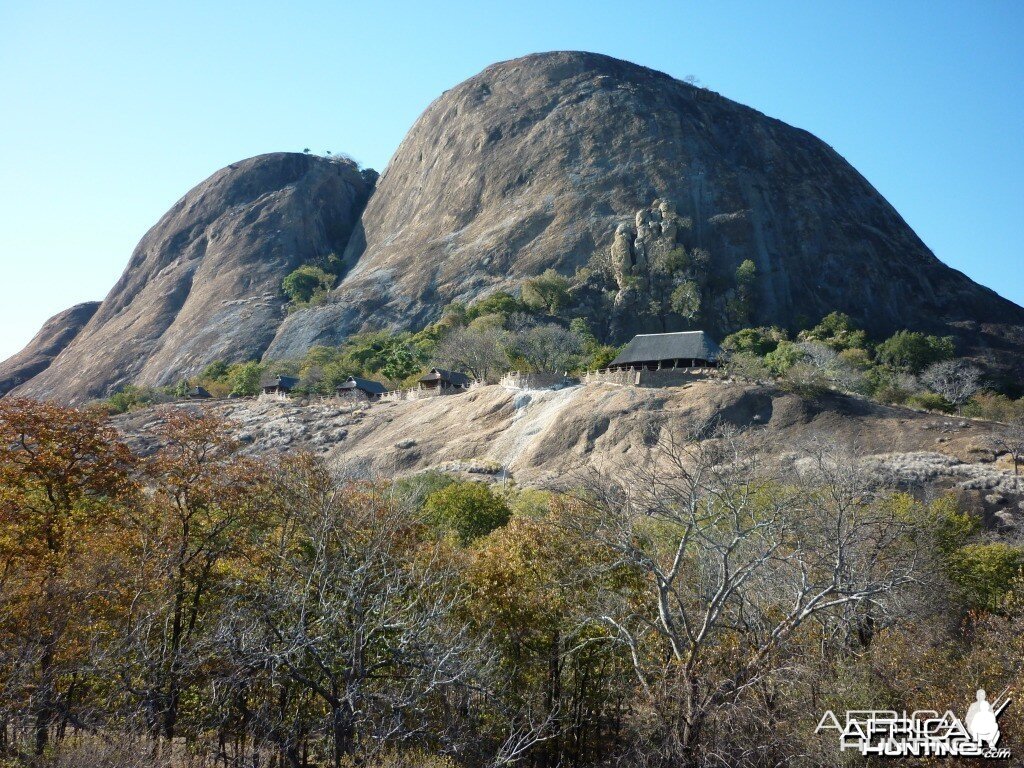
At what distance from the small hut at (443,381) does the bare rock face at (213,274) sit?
31.0 meters

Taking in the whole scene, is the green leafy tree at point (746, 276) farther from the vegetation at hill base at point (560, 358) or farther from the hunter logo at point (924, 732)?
the hunter logo at point (924, 732)

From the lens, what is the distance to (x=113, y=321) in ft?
332

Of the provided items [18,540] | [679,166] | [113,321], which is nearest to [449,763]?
[18,540]

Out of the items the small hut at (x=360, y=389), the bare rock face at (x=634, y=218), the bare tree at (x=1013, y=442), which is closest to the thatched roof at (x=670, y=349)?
the bare tree at (x=1013, y=442)

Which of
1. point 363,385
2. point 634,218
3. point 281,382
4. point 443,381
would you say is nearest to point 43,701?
point 443,381

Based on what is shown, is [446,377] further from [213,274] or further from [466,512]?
[213,274]

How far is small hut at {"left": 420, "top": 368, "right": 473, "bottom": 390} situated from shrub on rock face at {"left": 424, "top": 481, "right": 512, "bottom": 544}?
Result: 25.2 metres

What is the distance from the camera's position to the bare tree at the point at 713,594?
469 inches

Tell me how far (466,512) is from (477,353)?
102 feet

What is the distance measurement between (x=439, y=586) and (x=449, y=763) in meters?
3.56

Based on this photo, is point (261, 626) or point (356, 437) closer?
point (261, 626)

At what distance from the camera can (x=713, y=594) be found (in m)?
14.6

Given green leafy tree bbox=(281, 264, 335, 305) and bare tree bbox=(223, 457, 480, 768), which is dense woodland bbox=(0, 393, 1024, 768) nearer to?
bare tree bbox=(223, 457, 480, 768)

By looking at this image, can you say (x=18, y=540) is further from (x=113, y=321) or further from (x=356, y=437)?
(x=113, y=321)
